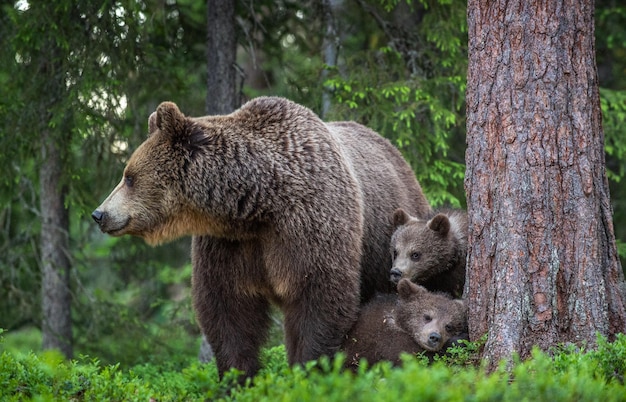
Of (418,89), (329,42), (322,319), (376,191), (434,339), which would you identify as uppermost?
(329,42)

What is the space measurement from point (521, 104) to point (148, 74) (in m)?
6.22

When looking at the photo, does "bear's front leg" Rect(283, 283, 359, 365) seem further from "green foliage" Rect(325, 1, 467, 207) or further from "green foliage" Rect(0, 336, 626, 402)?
"green foliage" Rect(325, 1, 467, 207)

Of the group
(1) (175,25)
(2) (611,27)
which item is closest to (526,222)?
(1) (175,25)

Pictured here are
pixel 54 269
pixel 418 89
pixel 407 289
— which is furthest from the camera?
pixel 54 269

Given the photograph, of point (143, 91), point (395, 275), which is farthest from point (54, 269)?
point (395, 275)

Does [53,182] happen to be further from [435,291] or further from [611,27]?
[611,27]

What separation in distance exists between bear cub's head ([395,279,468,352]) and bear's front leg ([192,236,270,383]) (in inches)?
48.5

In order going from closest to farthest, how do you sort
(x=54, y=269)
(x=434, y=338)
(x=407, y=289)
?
(x=434, y=338)
(x=407, y=289)
(x=54, y=269)

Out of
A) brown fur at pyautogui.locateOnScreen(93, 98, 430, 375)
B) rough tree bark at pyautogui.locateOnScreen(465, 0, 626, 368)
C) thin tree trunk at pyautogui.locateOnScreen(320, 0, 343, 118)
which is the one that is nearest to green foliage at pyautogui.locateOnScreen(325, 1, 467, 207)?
thin tree trunk at pyautogui.locateOnScreen(320, 0, 343, 118)

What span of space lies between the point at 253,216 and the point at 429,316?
1635 millimetres

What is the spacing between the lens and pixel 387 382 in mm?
4062

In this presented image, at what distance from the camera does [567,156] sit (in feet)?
18.2

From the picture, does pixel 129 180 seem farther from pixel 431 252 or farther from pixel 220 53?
pixel 220 53

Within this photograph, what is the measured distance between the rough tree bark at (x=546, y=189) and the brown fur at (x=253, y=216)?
4.28ft
